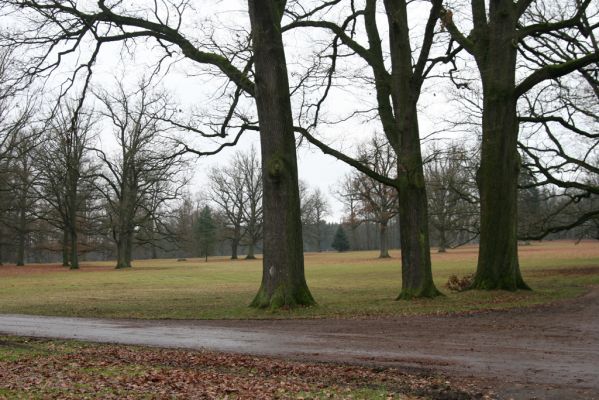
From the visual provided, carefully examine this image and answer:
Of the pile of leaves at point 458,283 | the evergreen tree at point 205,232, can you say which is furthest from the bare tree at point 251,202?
the pile of leaves at point 458,283

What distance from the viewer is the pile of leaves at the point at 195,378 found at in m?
7.13

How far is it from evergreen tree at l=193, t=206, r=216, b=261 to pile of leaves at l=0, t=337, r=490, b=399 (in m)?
87.0

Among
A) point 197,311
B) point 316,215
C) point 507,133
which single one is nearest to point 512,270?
point 507,133

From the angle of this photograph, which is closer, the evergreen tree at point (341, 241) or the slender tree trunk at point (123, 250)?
the slender tree trunk at point (123, 250)

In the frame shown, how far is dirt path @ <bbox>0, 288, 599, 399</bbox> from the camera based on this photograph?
777 cm

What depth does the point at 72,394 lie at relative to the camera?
7152 millimetres

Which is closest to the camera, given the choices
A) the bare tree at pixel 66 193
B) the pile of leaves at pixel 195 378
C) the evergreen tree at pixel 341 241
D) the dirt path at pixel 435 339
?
the pile of leaves at pixel 195 378

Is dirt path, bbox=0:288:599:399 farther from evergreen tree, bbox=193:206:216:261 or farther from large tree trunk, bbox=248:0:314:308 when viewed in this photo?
evergreen tree, bbox=193:206:216:261

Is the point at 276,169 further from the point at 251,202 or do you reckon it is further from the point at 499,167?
the point at 251,202

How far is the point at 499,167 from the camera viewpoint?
1870 centimetres

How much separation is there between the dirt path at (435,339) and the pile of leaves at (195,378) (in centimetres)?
62

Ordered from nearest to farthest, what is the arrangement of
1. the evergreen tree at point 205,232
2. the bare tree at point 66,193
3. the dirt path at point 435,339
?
the dirt path at point 435,339 → the bare tree at point 66,193 → the evergreen tree at point 205,232

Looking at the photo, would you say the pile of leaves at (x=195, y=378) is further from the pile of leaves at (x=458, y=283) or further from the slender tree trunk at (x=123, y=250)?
the slender tree trunk at (x=123, y=250)

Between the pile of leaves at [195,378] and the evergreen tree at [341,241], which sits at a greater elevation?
the evergreen tree at [341,241]
